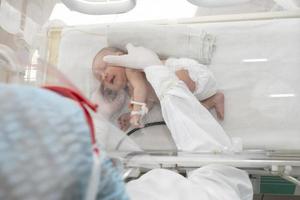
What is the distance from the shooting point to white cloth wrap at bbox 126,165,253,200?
850mm

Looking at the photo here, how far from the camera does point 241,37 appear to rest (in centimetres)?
182

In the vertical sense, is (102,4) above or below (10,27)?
above

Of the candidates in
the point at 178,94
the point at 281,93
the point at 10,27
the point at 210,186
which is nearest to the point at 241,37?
the point at 281,93

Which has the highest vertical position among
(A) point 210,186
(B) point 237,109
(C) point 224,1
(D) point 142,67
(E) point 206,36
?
(C) point 224,1

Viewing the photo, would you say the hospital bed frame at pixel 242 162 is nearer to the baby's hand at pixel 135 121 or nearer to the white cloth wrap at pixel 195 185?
the white cloth wrap at pixel 195 185

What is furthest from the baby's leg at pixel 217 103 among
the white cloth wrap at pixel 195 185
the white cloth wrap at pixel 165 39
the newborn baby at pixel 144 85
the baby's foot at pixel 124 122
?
the white cloth wrap at pixel 195 185

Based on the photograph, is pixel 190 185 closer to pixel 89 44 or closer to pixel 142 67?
pixel 142 67

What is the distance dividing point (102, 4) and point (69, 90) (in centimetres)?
135

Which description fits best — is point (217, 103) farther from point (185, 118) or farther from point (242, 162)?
point (242, 162)

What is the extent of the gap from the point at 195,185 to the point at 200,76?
830mm

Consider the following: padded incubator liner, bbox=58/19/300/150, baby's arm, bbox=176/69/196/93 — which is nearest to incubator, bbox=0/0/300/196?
padded incubator liner, bbox=58/19/300/150

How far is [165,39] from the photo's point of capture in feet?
6.12

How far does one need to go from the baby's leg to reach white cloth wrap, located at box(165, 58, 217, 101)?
0.02 metres

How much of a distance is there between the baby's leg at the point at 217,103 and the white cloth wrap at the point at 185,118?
91 mm
